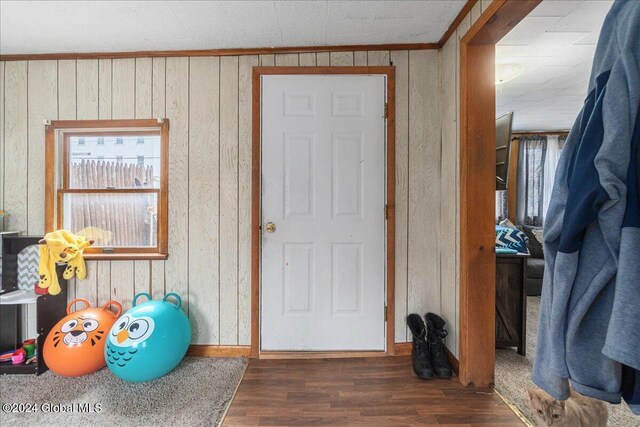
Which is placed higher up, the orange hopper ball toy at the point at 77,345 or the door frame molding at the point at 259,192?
the door frame molding at the point at 259,192

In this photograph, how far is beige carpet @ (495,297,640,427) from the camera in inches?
58.3

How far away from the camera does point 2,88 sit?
7.11ft

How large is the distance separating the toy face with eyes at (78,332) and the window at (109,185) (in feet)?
1.63

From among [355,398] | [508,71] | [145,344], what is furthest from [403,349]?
[508,71]

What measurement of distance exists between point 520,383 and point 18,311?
11.4 ft

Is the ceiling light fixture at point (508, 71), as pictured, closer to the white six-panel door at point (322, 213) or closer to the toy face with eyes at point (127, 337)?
the white six-panel door at point (322, 213)

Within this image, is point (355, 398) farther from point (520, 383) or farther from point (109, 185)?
point (109, 185)

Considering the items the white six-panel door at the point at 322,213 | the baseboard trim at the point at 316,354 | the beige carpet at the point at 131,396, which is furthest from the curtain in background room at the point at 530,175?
the beige carpet at the point at 131,396

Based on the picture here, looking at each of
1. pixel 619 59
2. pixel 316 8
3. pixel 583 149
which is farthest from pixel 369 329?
pixel 316 8

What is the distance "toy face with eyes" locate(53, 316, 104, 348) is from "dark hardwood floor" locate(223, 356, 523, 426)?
99cm

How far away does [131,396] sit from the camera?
1.66 metres

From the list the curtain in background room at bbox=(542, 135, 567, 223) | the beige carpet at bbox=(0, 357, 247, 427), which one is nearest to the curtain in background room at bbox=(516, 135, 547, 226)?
the curtain in background room at bbox=(542, 135, 567, 223)

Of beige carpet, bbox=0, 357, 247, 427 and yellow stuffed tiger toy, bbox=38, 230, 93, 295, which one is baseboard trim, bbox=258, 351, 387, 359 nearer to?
beige carpet, bbox=0, 357, 247, 427

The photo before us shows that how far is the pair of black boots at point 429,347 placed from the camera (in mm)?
1813
